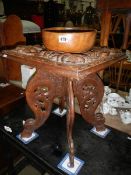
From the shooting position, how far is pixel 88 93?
31.7 inches

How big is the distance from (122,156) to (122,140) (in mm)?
122

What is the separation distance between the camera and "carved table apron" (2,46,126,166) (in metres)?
0.59

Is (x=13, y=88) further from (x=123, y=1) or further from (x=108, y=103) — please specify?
(x=123, y=1)

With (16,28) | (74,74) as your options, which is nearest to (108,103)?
(74,74)

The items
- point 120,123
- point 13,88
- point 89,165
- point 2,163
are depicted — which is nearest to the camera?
point 89,165

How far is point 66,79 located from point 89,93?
162 mm

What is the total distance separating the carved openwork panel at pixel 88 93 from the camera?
76 centimetres

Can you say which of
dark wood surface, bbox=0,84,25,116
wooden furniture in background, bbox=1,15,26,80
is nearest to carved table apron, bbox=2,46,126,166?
dark wood surface, bbox=0,84,25,116

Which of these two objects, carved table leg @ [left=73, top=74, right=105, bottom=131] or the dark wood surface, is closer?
carved table leg @ [left=73, top=74, right=105, bottom=131]

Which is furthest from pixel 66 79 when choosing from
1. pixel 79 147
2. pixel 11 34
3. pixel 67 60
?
pixel 11 34

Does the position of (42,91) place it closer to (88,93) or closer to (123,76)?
(88,93)

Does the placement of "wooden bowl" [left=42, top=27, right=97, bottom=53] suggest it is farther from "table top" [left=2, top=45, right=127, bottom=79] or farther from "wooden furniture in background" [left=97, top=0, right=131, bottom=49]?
"wooden furniture in background" [left=97, top=0, right=131, bottom=49]

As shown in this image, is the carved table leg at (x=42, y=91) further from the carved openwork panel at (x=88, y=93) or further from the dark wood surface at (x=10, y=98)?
the dark wood surface at (x=10, y=98)

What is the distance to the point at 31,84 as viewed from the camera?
2.50 ft
